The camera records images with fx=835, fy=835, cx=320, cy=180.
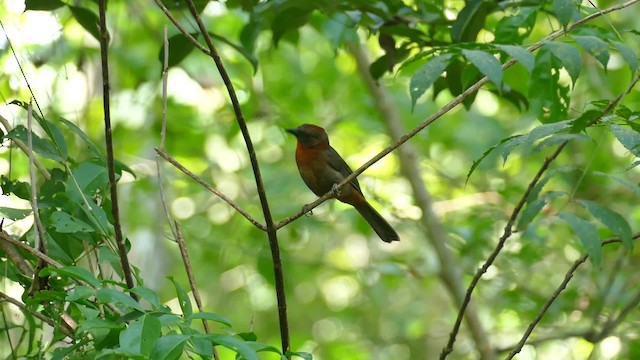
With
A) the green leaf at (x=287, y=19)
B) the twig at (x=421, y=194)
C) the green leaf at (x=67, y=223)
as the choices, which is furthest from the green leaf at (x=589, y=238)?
the twig at (x=421, y=194)

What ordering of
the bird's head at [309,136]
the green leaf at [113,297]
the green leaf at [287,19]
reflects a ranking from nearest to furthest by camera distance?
the green leaf at [113,297]
the green leaf at [287,19]
the bird's head at [309,136]

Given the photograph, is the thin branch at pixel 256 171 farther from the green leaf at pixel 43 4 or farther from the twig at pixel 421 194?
the twig at pixel 421 194

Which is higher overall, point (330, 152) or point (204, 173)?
point (204, 173)

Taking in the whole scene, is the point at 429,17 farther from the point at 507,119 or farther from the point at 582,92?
the point at 507,119

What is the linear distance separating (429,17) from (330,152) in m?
1.69

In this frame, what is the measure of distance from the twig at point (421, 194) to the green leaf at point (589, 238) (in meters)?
3.13

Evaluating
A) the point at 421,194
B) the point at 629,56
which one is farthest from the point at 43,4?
the point at 421,194

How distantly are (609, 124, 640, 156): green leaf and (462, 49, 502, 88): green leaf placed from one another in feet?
1.04

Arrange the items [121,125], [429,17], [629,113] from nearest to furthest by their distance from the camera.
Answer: [629,113] → [429,17] → [121,125]

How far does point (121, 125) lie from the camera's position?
21.4 ft

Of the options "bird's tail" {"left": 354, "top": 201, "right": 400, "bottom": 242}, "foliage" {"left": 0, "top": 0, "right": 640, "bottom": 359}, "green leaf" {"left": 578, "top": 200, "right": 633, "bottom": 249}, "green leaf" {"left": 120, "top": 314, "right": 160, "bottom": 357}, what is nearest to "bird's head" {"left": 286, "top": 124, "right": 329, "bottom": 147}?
"foliage" {"left": 0, "top": 0, "right": 640, "bottom": 359}

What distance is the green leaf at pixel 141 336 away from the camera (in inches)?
68.3

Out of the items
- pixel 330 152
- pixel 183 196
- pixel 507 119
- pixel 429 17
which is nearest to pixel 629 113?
pixel 429 17

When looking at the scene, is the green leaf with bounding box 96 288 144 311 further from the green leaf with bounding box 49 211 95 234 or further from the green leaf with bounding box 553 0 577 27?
the green leaf with bounding box 553 0 577 27
